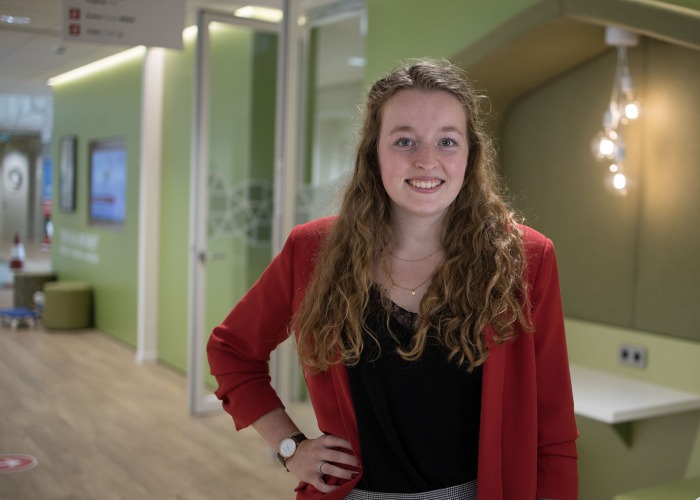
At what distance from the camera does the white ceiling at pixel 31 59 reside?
2.94m

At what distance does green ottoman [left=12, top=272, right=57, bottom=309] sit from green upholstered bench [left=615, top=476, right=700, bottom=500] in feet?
10.3

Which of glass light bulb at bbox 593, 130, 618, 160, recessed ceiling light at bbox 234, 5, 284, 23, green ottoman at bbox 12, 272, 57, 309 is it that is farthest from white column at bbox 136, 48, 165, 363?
glass light bulb at bbox 593, 130, 618, 160

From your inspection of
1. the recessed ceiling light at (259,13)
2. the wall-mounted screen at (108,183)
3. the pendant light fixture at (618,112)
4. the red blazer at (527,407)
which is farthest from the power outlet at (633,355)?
the wall-mounted screen at (108,183)

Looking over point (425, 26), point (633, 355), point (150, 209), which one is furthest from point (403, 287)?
point (150, 209)

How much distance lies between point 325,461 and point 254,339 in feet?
0.94

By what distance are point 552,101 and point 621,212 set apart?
658 mm

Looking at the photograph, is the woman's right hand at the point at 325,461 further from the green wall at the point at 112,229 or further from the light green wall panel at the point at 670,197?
the green wall at the point at 112,229

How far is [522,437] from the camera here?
1508mm

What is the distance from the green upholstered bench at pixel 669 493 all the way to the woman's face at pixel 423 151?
66.8 inches

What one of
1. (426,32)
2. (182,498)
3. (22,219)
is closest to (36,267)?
(22,219)

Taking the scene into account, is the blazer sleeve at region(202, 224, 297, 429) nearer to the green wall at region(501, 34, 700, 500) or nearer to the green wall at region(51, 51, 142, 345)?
the green wall at region(501, 34, 700, 500)

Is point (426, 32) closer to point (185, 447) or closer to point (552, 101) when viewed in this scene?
point (552, 101)

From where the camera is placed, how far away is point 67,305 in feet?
21.4

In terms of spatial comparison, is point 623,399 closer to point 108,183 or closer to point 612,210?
point 612,210
